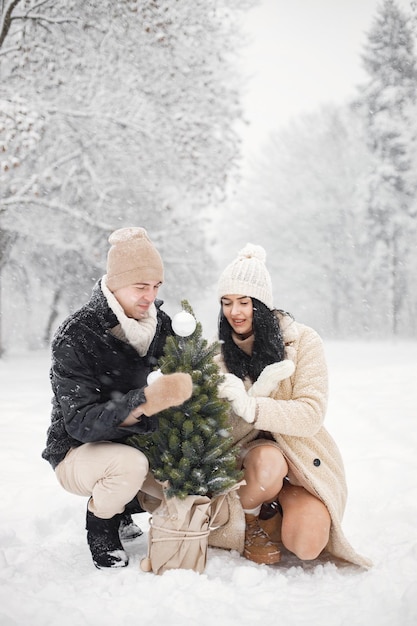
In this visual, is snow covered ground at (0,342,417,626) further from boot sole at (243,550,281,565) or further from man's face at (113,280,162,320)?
man's face at (113,280,162,320)

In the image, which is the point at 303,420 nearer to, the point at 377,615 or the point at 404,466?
the point at 377,615

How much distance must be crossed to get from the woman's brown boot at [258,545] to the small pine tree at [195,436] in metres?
0.42

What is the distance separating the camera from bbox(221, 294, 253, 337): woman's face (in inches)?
140

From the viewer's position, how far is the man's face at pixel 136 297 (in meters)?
3.30

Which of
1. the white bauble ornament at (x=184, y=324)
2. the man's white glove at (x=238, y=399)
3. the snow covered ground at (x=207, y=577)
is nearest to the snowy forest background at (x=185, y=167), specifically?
the snow covered ground at (x=207, y=577)

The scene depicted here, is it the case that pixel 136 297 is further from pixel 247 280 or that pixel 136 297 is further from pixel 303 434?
pixel 303 434

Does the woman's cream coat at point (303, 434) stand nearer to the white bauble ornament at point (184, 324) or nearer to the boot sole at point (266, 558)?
the boot sole at point (266, 558)

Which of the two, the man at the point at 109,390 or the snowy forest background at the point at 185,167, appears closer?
the man at the point at 109,390

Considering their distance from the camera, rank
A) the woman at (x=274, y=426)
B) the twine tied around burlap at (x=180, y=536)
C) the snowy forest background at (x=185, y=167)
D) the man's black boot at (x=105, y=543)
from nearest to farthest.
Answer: the twine tied around burlap at (x=180, y=536)
the man's black boot at (x=105, y=543)
the woman at (x=274, y=426)
the snowy forest background at (x=185, y=167)

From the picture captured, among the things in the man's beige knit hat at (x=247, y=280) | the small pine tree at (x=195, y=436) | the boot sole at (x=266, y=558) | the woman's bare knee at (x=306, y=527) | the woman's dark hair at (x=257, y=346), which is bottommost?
the boot sole at (x=266, y=558)

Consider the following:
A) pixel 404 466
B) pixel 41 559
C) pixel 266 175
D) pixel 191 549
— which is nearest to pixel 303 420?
pixel 191 549

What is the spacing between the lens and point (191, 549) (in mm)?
3027

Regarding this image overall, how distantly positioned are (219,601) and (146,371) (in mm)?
1258

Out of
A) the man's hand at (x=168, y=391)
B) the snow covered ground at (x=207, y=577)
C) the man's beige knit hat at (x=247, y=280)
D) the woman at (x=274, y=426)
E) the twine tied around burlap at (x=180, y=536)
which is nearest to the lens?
the snow covered ground at (x=207, y=577)
